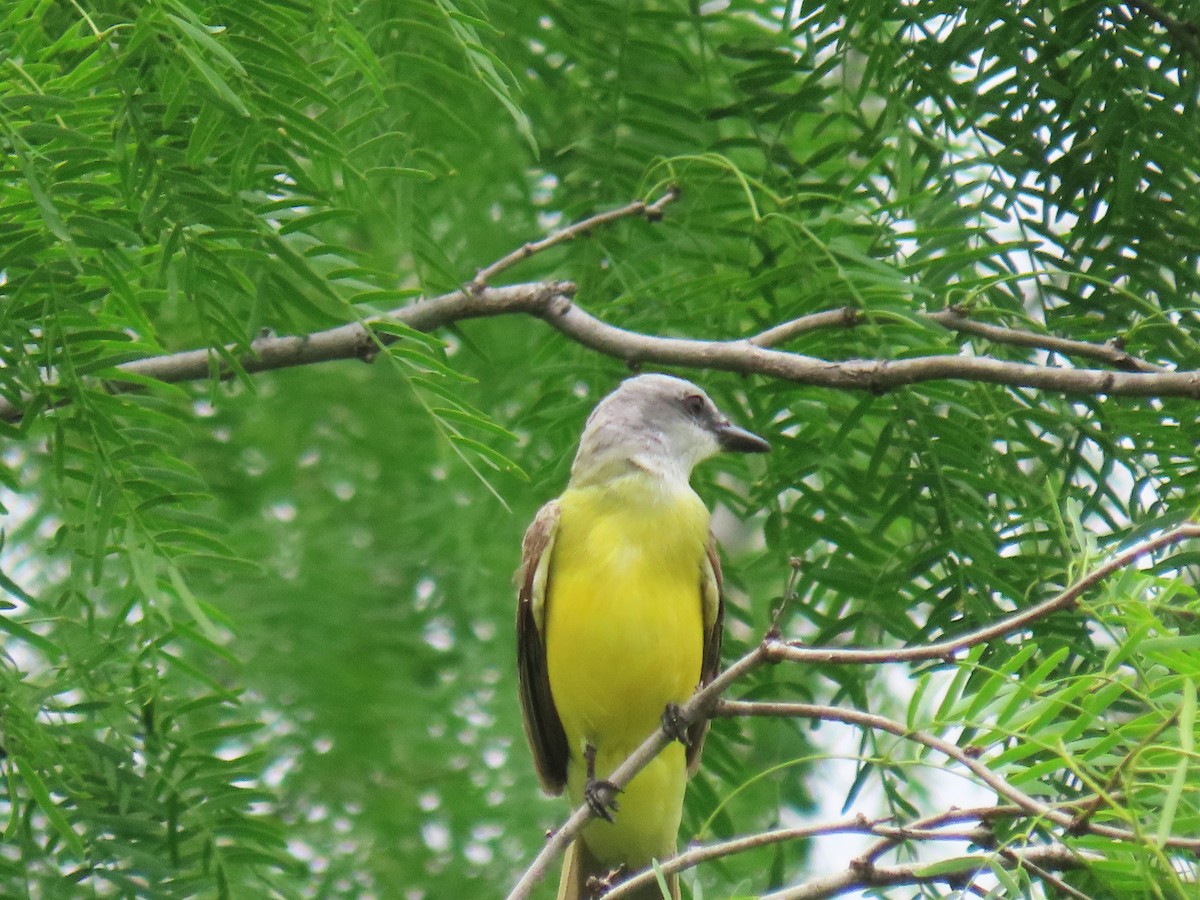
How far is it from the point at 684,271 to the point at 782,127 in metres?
0.42

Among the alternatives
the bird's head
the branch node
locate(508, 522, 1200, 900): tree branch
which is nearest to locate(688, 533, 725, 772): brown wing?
the bird's head

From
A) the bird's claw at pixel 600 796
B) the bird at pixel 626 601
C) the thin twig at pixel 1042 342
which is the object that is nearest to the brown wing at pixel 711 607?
the bird at pixel 626 601

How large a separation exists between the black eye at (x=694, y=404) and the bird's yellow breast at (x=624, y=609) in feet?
0.74

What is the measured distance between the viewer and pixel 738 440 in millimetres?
3867

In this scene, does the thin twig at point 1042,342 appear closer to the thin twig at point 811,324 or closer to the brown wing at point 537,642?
the thin twig at point 811,324

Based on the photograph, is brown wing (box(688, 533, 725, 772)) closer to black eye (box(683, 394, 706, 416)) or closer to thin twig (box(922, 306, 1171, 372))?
black eye (box(683, 394, 706, 416))

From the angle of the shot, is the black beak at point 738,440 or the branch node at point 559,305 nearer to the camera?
the branch node at point 559,305

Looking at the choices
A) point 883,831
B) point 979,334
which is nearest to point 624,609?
point 979,334

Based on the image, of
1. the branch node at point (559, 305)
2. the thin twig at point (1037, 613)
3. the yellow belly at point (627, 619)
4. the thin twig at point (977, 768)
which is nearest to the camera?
the thin twig at point (977, 768)

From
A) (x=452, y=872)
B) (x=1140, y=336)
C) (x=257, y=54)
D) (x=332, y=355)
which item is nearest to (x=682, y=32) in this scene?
(x=332, y=355)

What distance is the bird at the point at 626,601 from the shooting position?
163 inches

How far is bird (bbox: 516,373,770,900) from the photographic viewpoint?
4.15 meters

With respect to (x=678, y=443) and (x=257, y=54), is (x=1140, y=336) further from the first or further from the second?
(x=257, y=54)

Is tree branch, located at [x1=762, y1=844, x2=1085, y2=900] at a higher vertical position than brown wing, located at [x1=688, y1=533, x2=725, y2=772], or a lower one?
higher
